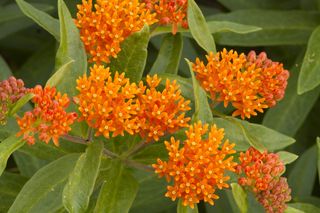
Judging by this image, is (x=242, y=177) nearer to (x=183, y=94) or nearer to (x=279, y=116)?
(x=183, y=94)

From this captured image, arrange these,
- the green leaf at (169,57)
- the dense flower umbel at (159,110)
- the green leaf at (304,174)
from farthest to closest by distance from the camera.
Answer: the green leaf at (304,174) < the green leaf at (169,57) < the dense flower umbel at (159,110)

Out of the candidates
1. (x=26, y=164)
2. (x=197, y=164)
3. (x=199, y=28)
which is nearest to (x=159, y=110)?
(x=197, y=164)

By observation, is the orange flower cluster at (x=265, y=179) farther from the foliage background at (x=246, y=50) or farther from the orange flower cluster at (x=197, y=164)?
the foliage background at (x=246, y=50)

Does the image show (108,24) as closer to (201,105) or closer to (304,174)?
(201,105)

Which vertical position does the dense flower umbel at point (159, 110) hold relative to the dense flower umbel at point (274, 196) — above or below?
above

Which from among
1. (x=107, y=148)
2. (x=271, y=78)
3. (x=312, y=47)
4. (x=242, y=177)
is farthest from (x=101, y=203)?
(x=312, y=47)

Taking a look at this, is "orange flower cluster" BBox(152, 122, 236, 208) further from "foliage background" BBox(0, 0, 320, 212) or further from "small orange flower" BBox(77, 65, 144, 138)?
"foliage background" BBox(0, 0, 320, 212)

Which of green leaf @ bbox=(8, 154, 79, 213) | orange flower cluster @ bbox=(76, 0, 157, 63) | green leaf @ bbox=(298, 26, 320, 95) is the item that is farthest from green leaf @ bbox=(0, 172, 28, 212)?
green leaf @ bbox=(298, 26, 320, 95)

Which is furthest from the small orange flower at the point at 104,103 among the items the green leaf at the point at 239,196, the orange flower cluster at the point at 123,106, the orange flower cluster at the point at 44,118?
the green leaf at the point at 239,196
